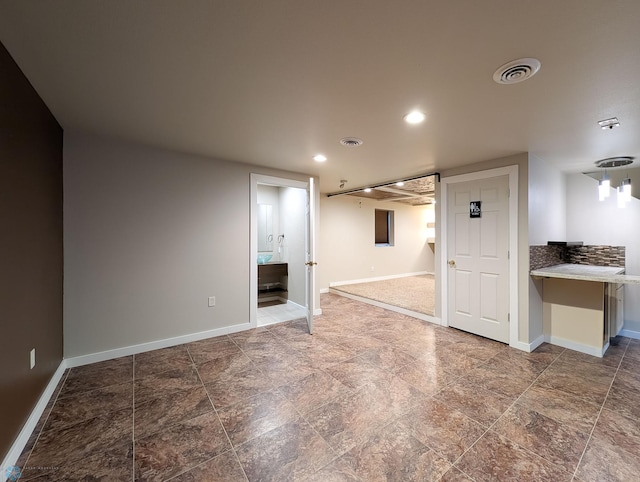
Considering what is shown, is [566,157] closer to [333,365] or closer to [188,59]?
[333,365]

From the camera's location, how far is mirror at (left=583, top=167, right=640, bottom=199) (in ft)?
11.8

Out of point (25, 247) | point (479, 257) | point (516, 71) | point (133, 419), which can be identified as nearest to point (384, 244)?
point (479, 257)

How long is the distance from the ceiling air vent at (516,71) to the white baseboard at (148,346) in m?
3.66

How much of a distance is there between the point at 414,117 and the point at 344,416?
239cm

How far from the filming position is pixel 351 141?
111 inches

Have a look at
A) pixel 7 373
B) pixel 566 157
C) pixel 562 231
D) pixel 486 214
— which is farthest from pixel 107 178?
pixel 562 231

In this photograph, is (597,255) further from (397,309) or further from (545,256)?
(397,309)

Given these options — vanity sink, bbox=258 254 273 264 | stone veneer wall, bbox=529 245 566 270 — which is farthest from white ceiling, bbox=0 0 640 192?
vanity sink, bbox=258 254 273 264

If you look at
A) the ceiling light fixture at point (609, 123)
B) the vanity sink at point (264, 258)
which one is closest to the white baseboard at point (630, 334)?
the ceiling light fixture at point (609, 123)

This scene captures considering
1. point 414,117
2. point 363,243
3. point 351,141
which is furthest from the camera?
point 363,243

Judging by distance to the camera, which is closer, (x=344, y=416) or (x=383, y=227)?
(x=344, y=416)

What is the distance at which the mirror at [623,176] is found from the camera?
3.58 m

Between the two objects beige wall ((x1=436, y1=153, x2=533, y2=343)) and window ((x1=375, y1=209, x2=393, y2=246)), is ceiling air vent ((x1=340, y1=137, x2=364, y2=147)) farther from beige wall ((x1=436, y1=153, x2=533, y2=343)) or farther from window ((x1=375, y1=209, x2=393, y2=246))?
window ((x1=375, y1=209, x2=393, y2=246))

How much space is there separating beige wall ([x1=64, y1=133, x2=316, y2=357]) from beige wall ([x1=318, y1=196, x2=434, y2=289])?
9.25 feet
